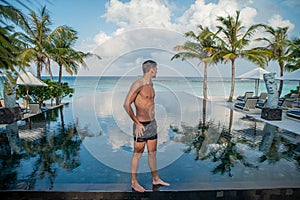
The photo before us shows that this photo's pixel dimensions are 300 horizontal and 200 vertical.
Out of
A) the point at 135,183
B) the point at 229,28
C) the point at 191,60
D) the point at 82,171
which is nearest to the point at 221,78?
the point at 191,60

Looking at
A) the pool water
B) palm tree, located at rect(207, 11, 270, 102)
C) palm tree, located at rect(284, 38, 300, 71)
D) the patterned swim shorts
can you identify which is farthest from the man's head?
palm tree, located at rect(284, 38, 300, 71)

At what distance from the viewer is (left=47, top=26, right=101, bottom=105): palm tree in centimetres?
1363

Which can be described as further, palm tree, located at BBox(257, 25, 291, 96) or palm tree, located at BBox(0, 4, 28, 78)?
palm tree, located at BBox(257, 25, 291, 96)

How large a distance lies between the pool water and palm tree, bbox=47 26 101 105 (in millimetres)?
8190

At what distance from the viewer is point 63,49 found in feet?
45.4

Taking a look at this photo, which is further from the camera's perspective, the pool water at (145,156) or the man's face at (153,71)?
the pool water at (145,156)

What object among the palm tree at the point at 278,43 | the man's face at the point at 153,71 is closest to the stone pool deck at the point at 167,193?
the man's face at the point at 153,71

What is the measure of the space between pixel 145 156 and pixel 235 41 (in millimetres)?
12756

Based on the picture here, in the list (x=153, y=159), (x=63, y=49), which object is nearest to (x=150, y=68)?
(x=153, y=159)

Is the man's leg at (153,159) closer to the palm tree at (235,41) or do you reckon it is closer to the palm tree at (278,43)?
the palm tree at (235,41)

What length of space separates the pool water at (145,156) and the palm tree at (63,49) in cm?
819

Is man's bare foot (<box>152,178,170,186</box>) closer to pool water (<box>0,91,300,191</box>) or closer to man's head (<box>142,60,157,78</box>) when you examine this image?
pool water (<box>0,91,300,191</box>)

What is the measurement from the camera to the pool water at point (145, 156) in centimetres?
334

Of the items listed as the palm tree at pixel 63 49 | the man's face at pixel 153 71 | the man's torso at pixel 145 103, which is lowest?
the man's torso at pixel 145 103
